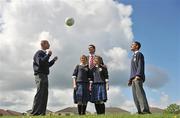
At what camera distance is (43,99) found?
1633cm

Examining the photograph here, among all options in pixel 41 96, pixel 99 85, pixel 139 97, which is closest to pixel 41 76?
pixel 41 96

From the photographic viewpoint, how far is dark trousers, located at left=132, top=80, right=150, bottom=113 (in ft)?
50.1

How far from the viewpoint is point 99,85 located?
57.1 ft

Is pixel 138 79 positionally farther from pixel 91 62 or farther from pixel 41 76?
pixel 41 76

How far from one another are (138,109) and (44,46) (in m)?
4.13

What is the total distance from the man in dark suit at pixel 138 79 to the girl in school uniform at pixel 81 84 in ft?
7.14

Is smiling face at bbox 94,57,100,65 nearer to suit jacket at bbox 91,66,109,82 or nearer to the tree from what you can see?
suit jacket at bbox 91,66,109,82

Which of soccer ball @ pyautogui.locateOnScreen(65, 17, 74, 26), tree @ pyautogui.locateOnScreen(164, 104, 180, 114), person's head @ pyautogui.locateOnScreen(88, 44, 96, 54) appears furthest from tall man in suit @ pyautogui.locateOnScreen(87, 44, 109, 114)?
tree @ pyautogui.locateOnScreen(164, 104, 180, 114)

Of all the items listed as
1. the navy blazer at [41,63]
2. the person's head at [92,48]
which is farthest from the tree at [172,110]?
the navy blazer at [41,63]

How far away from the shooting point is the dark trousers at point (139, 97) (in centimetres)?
1528

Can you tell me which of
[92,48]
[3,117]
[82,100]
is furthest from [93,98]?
[3,117]

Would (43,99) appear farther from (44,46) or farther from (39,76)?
(44,46)

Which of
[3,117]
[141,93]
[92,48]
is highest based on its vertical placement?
[92,48]

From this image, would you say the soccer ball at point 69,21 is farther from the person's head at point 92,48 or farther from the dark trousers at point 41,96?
the dark trousers at point 41,96
